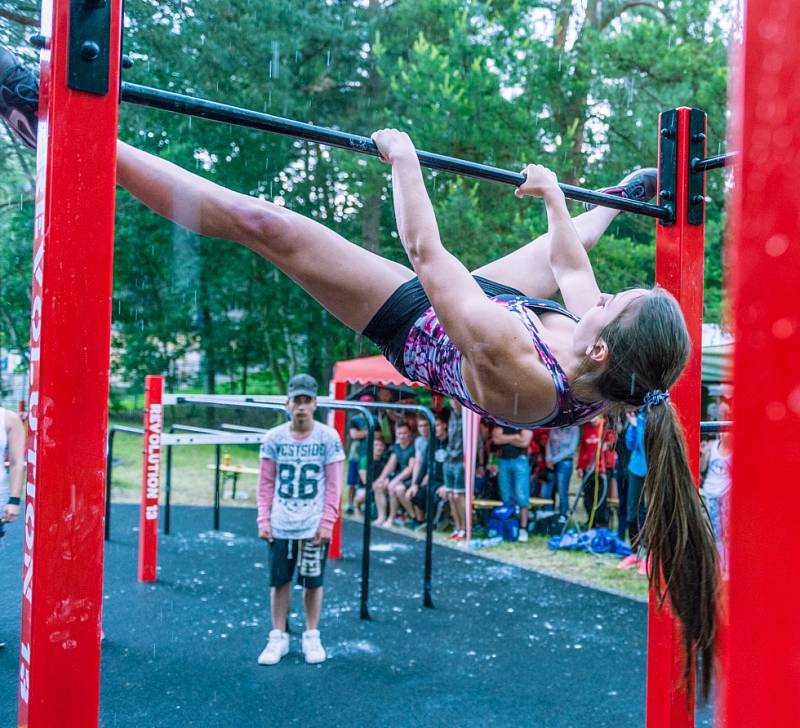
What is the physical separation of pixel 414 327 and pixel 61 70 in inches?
35.9

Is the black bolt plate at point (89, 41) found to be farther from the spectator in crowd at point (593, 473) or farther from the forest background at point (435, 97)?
the spectator in crowd at point (593, 473)

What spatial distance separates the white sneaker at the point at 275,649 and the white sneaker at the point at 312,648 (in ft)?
0.34

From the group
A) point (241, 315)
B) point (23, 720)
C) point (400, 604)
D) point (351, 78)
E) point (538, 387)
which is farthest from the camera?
point (241, 315)

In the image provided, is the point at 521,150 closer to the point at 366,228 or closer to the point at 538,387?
the point at 366,228

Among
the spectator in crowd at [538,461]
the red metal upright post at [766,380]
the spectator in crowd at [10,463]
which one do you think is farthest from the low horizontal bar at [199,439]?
the red metal upright post at [766,380]

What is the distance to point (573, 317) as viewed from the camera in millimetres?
1796

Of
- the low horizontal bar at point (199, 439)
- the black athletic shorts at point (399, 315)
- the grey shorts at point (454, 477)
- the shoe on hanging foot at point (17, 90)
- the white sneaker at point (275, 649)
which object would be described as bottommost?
the white sneaker at point (275, 649)

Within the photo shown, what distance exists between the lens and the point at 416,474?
7.76 meters

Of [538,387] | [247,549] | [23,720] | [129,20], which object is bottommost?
[247,549]

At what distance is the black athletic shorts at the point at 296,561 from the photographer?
4.03 metres

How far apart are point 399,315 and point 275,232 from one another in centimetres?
34

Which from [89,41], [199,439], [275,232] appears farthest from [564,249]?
[199,439]

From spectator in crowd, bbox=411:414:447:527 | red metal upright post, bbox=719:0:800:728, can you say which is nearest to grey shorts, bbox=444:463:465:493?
spectator in crowd, bbox=411:414:447:527

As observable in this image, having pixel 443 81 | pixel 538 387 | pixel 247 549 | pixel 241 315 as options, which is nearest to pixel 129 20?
pixel 443 81
